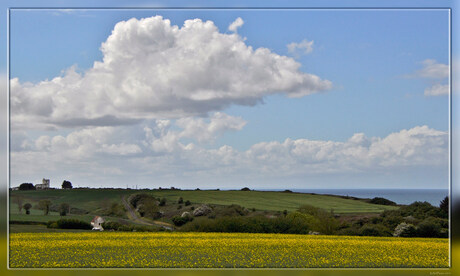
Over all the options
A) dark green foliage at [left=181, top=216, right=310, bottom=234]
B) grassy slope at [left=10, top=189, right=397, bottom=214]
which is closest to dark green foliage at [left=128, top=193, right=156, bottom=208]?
grassy slope at [left=10, top=189, right=397, bottom=214]

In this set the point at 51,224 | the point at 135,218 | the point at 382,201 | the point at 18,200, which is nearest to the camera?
the point at 18,200

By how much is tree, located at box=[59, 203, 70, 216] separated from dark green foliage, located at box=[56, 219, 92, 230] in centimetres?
37

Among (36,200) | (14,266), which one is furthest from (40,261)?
(36,200)

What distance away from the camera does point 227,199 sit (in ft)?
96.8

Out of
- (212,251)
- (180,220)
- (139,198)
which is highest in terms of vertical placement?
(139,198)

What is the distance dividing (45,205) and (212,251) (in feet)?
34.3

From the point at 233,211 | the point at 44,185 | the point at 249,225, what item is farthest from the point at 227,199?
the point at 44,185

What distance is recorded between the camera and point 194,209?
2911cm

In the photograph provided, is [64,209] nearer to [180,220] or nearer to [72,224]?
[72,224]

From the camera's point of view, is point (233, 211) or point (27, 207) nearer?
point (27, 207)

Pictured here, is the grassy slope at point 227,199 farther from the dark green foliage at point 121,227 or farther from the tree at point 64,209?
→ the dark green foliage at point 121,227

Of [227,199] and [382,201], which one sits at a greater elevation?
[227,199]

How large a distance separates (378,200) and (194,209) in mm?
11042

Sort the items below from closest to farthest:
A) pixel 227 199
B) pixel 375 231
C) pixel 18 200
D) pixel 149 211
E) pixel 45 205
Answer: pixel 18 200, pixel 45 205, pixel 149 211, pixel 375 231, pixel 227 199
